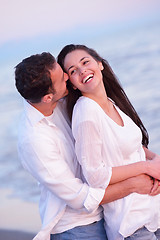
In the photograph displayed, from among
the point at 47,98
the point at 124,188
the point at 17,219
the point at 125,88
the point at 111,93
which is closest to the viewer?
the point at 124,188

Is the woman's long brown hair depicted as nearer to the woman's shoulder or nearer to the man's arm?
the woman's shoulder

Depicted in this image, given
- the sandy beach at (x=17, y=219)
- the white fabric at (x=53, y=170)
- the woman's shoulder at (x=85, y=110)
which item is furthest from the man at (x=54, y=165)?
the sandy beach at (x=17, y=219)

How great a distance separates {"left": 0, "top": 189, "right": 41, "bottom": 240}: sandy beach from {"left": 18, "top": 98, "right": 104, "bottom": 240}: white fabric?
146 cm

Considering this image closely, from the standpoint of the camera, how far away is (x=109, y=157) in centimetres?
214

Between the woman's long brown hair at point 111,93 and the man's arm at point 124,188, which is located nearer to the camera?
the man's arm at point 124,188

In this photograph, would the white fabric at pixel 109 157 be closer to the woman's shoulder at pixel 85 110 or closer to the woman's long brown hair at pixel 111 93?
the woman's shoulder at pixel 85 110

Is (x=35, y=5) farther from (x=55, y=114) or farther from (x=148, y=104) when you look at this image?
(x=55, y=114)

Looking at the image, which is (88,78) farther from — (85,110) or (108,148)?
(108,148)

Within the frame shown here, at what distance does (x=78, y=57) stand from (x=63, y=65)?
0.09 metres

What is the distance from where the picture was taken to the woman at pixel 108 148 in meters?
2.08

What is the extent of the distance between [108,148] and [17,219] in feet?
7.47

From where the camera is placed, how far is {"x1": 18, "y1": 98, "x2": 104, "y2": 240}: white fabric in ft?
6.90

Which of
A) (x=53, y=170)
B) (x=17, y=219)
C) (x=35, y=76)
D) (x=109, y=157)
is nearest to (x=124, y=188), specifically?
(x=109, y=157)

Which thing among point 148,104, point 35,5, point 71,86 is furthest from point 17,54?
point 71,86
